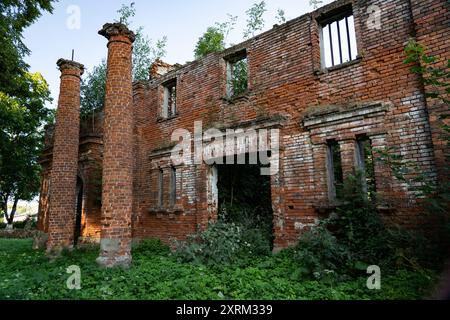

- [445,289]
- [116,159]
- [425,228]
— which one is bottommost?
[445,289]

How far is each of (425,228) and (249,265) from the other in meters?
3.55

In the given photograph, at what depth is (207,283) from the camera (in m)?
5.39

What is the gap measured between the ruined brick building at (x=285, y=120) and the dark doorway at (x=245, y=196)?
2.73 feet

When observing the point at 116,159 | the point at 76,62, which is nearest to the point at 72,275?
the point at 116,159

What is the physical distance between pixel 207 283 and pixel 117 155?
12.8 feet

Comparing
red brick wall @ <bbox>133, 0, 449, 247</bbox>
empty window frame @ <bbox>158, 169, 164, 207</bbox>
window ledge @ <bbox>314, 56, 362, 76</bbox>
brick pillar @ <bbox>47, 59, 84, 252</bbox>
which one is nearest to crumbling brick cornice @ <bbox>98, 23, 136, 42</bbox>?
red brick wall @ <bbox>133, 0, 449, 247</bbox>

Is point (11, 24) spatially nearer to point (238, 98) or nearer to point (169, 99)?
point (169, 99)

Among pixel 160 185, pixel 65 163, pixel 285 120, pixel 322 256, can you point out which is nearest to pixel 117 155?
pixel 160 185

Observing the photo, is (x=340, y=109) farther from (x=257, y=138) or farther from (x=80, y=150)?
(x=80, y=150)

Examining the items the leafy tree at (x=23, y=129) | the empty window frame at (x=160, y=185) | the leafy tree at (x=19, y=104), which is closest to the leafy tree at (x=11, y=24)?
the leafy tree at (x=19, y=104)

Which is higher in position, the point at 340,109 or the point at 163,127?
the point at 163,127

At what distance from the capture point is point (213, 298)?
15.3 ft

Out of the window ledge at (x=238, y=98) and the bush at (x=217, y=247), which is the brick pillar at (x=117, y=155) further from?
the window ledge at (x=238, y=98)

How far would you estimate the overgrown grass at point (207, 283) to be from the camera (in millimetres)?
4590
